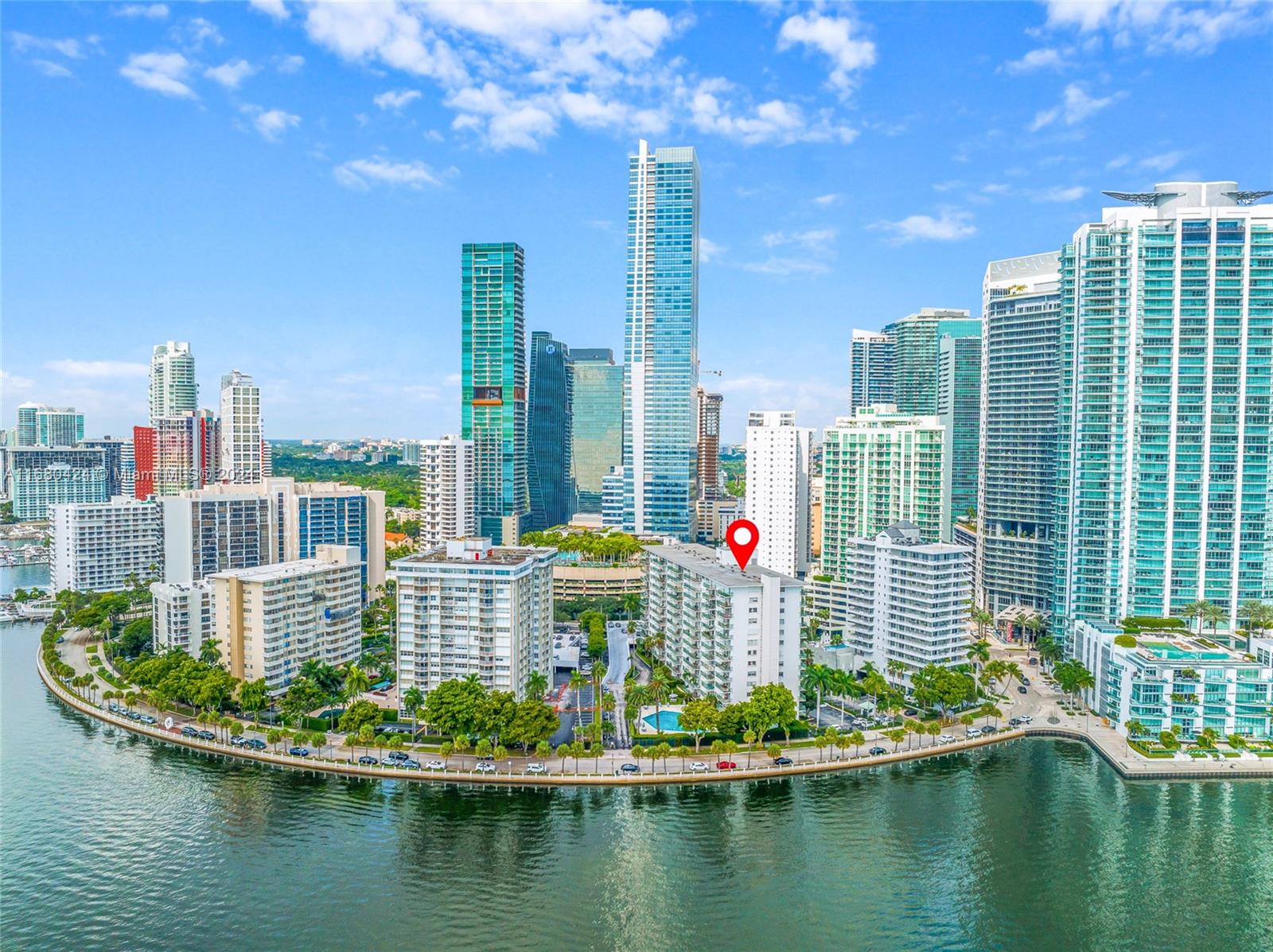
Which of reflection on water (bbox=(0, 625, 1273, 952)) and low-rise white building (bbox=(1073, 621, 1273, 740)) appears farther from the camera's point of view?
low-rise white building (bbox=(1073, 621, 1273, 740))

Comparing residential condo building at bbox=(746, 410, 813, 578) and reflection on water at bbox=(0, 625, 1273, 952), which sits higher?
residential condo building at bbox=(746, 410, 813, 578)

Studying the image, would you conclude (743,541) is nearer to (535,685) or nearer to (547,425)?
(535,685)

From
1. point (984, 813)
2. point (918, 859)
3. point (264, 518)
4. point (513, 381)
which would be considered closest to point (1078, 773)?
point (984, 813)

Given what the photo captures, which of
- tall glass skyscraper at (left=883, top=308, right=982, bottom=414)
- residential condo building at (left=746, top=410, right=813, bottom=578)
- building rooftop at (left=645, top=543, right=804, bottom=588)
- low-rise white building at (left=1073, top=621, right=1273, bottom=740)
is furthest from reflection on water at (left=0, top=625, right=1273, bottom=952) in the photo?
tall glass skyscraper at (left=883, top=308, right=982, bottom=414)

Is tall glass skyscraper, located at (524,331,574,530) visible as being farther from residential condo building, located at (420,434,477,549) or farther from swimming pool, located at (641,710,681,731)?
swimming pool, located at (641,710,681,731)

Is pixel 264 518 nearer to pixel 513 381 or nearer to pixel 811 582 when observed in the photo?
pixel 513 381

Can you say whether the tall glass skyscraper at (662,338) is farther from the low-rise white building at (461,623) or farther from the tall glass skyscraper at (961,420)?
the low-rise white building at (461,623)

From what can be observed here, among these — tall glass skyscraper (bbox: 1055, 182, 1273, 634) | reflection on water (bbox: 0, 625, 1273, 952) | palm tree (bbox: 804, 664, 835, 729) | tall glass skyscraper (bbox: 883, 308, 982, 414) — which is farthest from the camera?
tall glass skyscraper (bbox: 883, 308, 982, 414)
